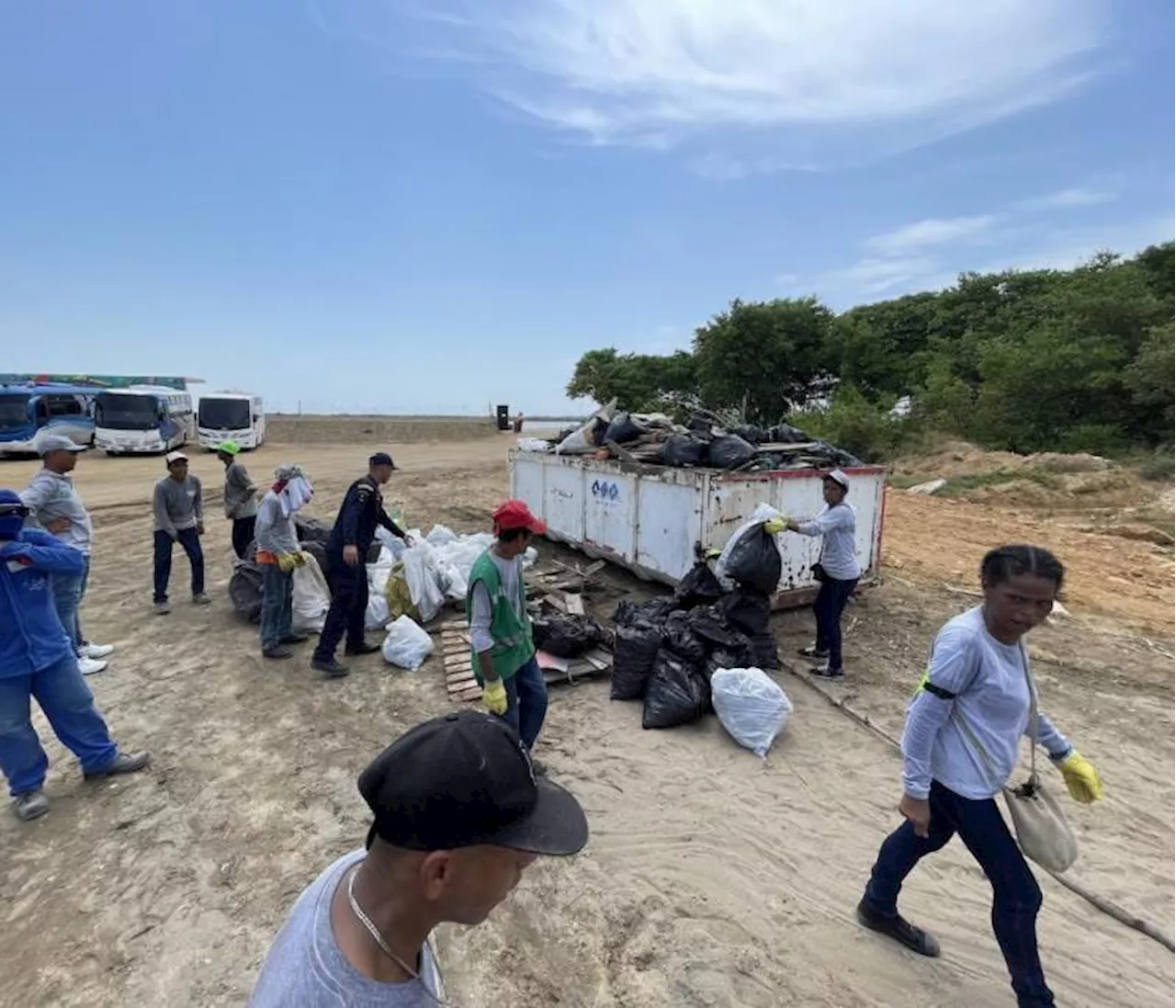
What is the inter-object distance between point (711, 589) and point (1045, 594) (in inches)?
133

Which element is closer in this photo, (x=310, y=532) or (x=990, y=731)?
(x=990, y=731)

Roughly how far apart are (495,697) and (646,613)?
2.10 meters

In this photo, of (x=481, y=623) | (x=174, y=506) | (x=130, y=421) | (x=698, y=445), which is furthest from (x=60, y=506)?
(x=130, y=421)

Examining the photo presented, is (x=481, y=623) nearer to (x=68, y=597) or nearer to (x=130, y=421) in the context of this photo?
(x=68, y=597)

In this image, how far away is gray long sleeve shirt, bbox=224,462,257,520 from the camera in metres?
7.22

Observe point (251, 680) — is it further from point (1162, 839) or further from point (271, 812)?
point (1162, 839)

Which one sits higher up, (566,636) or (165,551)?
(165,551)

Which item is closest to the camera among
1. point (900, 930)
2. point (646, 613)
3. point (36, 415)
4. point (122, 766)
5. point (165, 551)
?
point (900, 930)

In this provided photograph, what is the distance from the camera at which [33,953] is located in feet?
8.87

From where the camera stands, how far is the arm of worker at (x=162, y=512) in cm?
661

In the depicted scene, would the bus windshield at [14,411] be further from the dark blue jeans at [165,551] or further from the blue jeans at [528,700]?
the blue jeans at [528,700]

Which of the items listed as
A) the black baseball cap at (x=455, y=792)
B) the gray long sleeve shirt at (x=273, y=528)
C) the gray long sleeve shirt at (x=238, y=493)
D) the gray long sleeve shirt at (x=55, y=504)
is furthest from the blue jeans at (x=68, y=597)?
the black baseball cap at (x=455, y=792)

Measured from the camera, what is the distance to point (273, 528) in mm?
5574

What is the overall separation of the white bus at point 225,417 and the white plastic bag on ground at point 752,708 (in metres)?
23.9
